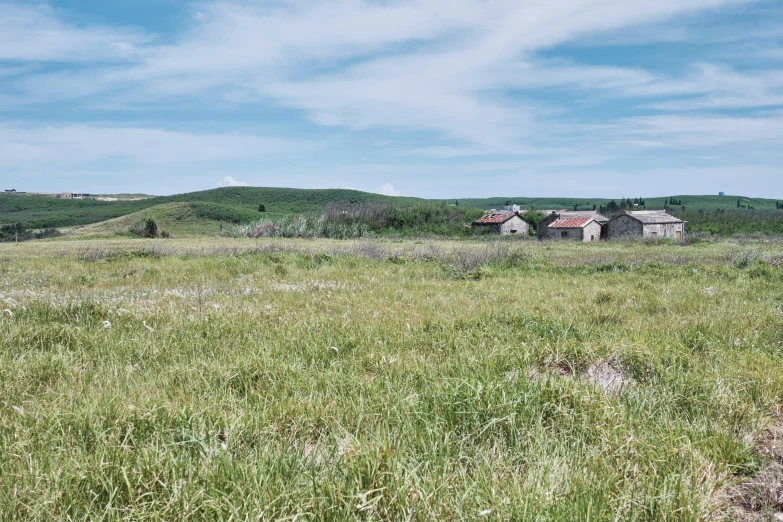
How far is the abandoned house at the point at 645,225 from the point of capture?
2376 inches

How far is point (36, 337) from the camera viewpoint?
5.75 meters

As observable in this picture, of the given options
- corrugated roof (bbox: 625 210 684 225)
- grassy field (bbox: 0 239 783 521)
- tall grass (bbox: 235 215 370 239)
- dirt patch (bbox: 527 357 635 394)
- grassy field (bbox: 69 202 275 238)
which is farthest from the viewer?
grassy field (bbox: 69 202 275 238)

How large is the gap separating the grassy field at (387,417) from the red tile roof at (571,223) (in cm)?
6048

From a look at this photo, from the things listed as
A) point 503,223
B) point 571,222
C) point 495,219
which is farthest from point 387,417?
point 503,223

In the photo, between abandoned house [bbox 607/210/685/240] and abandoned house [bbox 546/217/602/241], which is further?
abandoned house [bbox 546/217/602/241]

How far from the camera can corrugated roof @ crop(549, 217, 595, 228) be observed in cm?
6412

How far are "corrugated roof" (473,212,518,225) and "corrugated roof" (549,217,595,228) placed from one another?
8.94 metres

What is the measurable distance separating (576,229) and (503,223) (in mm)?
13373

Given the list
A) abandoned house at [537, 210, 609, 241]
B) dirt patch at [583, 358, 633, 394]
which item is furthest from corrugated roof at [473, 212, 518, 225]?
dirt patch at [583, 358, 633, 394]

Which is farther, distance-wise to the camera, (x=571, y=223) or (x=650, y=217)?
(x=571, y=223)

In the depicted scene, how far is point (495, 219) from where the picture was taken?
75875 mm

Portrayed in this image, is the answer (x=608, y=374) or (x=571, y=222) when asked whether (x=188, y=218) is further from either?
(x=608, y=374)

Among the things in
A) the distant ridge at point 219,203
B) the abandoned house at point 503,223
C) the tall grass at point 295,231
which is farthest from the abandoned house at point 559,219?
the distant ridge at point 219,203

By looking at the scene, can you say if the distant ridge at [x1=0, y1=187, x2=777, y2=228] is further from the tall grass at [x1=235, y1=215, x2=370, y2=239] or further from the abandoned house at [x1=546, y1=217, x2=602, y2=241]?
the abandoned house at [x1=546, y1=217, x2=602, y2=241]
